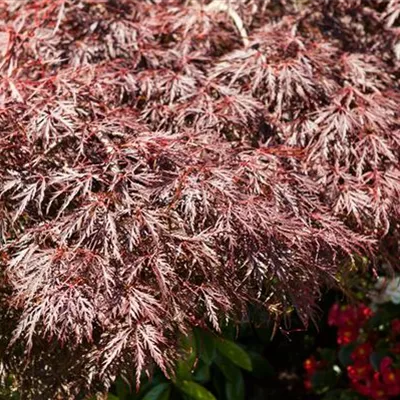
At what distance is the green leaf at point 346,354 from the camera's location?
3586 mm

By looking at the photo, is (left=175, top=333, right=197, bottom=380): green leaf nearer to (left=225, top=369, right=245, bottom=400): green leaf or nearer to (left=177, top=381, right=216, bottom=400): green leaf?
(left=177, top=381, right=216, bottom=400): green leaf

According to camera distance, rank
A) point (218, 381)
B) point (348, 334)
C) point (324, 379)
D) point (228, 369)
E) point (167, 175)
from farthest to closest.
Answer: point (324, 379) < point (348, 334) < point (218, 381) < point (228, 369) < point (167, 175)

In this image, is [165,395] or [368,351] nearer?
[165,395]

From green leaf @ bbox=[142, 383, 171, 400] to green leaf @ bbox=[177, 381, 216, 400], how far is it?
5 cm

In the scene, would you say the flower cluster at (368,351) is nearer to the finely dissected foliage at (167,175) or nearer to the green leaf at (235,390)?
the green leaf at (235,390)

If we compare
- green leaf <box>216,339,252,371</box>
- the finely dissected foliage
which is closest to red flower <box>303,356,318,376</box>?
green leaf <box>216,339,252,371</box>

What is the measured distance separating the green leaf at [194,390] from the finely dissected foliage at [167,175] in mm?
595

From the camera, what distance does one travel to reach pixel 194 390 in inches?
119

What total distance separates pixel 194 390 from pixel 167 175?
1.06 metres

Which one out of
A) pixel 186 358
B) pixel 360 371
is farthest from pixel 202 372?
pixel 186 358

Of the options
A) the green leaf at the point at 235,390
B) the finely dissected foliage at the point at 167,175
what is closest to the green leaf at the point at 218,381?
the green leaf at the point at 235,390

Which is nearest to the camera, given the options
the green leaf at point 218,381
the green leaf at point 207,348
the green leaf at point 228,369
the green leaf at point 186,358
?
the green leaf at point 186,358

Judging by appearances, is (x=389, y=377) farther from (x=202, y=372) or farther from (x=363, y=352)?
(x=202, y=372)

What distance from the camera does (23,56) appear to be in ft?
9.69
